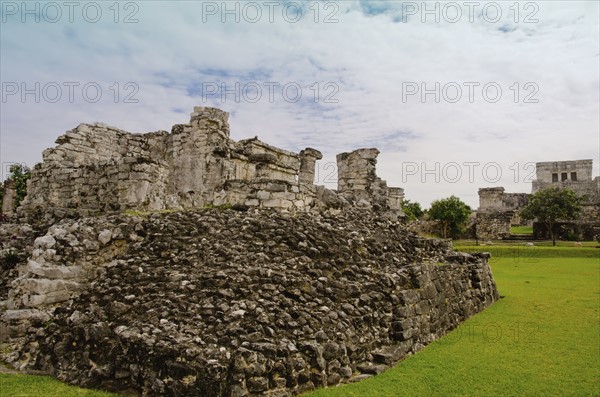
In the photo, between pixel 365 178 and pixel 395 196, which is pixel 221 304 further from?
pixel 395 196

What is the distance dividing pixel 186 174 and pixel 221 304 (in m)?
8.38

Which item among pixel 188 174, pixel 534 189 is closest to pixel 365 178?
pixel 188 174

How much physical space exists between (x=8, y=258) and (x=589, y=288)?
1420 centimetres

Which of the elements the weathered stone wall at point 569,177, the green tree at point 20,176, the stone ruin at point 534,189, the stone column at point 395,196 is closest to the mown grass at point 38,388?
the stone column at point 395,196

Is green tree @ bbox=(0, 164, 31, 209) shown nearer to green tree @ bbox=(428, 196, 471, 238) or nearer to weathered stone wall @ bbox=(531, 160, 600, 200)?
green tree @ bbox=(428, 196, 471, 238)

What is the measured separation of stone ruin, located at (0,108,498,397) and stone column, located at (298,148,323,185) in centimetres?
346

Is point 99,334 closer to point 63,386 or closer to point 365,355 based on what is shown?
point 63,386

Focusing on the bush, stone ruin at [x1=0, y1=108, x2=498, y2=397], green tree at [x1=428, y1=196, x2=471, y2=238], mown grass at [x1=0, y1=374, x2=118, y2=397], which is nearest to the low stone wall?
green tree at [x1=428, y1=196, x2=471, y2=238]

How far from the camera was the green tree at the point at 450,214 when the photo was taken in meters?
32.7

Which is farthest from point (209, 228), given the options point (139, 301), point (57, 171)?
point (57, 171)

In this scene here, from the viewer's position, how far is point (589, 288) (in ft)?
39.1

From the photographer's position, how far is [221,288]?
561 centimetres

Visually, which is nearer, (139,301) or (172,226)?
(139,301)

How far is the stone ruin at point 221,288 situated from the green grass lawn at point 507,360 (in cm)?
28
